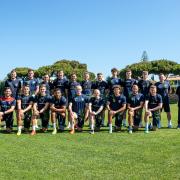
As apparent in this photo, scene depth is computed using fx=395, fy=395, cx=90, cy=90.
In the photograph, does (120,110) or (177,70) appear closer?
(120,110)

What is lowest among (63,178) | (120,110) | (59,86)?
(63,178)

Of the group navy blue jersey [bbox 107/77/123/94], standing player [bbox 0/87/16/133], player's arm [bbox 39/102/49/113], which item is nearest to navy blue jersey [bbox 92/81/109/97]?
navy blue jersey [bbox 107/77/123/94]

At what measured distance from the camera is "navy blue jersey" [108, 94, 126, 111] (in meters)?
13.2

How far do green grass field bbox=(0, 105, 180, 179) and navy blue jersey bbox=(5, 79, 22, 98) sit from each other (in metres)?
2.55

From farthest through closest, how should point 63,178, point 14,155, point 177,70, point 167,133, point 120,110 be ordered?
point 177,70
point 120,110
point 167,133
point 14,155
point 63,178

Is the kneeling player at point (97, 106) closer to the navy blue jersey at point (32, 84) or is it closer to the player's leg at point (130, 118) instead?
the player's leg at point (130, 118)

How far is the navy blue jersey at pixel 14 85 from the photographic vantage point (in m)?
14.3

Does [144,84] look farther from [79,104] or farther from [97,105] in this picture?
[79,104]

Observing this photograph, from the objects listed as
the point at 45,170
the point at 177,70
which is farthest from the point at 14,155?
the point at 177,70

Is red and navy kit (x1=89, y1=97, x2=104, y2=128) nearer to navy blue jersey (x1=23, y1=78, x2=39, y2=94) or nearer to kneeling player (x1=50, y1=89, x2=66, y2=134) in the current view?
kneeling player (x1=50, y1=89, x2=66, y2=134)

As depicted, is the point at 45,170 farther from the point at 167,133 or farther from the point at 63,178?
the point at 167,133

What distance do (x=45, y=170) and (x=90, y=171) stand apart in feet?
2.82

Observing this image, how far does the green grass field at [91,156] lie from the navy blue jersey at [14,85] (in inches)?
100

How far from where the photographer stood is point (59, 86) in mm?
14586
